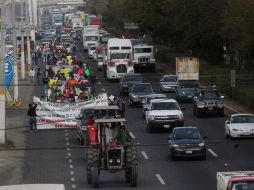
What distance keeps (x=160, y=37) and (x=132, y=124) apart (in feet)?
192

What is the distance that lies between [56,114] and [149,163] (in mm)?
14517

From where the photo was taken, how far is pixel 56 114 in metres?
61.2

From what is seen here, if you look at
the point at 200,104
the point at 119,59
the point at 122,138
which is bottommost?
the point at 200,104

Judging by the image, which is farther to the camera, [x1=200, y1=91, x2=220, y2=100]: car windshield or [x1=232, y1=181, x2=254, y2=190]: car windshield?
[x1=200, y1=91, x2=220, y2=100]: car windshield

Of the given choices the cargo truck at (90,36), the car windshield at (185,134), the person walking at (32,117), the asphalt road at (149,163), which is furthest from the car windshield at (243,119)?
the cargo truck at (90,36)

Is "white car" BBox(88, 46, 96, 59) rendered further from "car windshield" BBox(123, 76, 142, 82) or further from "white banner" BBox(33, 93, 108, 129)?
"white banner" BBox(33, 93, 108, 129)

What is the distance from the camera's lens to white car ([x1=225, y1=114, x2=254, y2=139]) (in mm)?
53781

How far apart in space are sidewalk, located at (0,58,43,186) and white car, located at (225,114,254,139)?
390 inches

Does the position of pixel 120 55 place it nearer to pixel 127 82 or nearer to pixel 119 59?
pixel 119 59

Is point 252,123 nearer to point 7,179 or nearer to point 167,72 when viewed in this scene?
point 7,179

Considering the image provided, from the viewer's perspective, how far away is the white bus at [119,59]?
91.3 m

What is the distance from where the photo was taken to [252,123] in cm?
5400

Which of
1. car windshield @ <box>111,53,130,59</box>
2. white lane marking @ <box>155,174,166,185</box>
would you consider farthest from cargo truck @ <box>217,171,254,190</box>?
car windshield @ <box>111,53,130,59</box>

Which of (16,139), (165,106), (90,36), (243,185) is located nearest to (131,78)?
(165,106)
